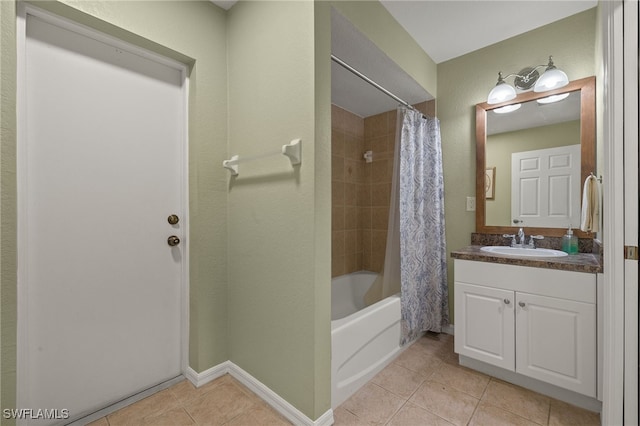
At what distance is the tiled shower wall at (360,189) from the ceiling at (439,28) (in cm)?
58

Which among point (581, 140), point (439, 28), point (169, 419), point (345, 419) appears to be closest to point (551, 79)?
point (581, 140)

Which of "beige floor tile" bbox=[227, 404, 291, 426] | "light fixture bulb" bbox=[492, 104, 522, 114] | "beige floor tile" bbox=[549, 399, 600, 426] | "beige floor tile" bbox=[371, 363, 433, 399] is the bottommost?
"beige floor tile" bbox=[549, 399, 600, 426]

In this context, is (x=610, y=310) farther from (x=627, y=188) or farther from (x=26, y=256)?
(x=26, y=256)


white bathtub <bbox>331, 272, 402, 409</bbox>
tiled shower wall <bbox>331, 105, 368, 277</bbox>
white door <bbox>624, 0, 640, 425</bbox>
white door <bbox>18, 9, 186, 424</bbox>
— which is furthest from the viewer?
tiled shower wall <bbox>331, 105, 368, 277</bbox>

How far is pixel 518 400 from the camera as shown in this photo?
158 centimetres

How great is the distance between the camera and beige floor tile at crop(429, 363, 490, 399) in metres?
1.67

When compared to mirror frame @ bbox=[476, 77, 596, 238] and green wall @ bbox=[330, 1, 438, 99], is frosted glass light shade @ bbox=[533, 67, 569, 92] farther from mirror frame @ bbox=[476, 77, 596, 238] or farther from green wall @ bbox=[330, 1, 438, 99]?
green wall @ bbox=[330, 1, 438, 99]

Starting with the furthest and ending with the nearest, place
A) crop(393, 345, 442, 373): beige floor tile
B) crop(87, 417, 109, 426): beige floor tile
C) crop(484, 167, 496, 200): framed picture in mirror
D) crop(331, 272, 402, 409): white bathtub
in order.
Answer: crop(484, 167, 496, 200): framed picture in mirror → crop(393, 345, 442, 373): beige floor tile → crop(331, 272, 402, 409): white bathtub → crop(87, 417, 109, 426): beige floor tile

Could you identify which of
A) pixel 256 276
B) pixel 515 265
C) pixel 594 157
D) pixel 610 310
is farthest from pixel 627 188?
pixel 256 276

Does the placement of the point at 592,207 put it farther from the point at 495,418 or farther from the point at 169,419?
the point at 169,419

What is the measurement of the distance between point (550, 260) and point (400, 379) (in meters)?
1.15

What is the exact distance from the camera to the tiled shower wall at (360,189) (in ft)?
9.34

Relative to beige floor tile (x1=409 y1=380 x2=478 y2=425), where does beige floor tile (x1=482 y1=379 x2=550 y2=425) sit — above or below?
below

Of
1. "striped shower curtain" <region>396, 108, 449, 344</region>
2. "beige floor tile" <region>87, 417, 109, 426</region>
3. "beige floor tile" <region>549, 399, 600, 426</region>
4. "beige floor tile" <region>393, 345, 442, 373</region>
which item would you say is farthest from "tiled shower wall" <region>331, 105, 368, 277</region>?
"beige floor tile" <region>87, 417, 109, 426</region>
